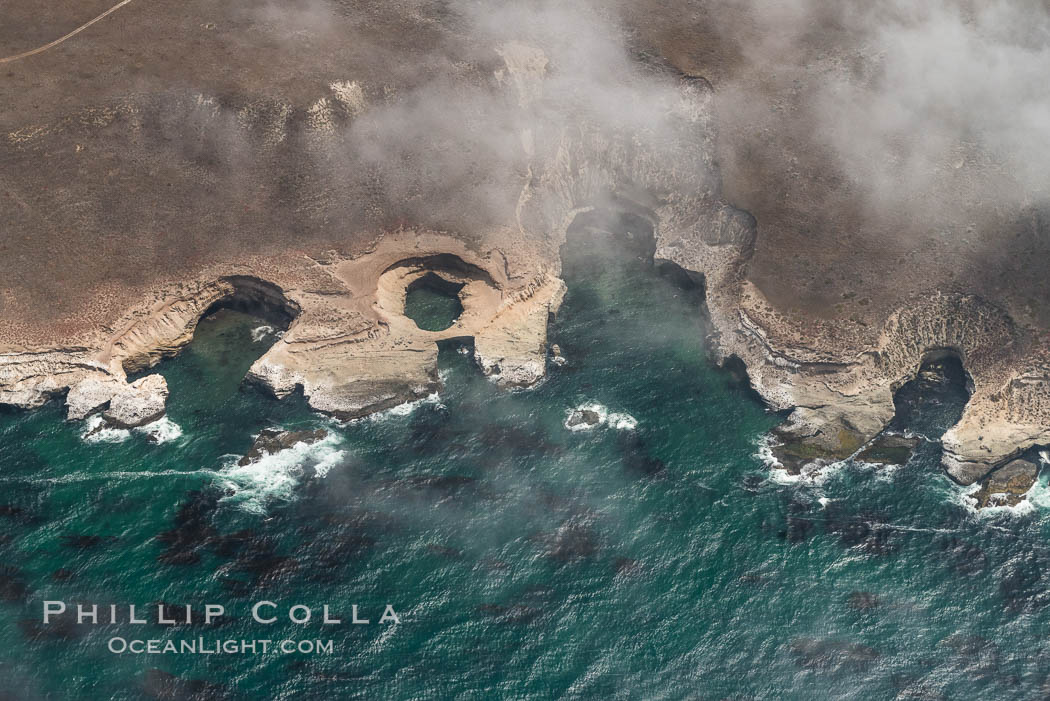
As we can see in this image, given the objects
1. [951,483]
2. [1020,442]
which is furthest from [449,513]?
[1020,442]

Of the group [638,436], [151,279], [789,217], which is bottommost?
[638,436]

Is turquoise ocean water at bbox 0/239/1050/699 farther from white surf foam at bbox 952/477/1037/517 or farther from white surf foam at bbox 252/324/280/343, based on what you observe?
white surf foam at bbox 252/324/280/343

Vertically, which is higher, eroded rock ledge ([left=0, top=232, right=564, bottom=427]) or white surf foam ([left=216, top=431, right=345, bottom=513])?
eroded rock ledge ([left=0, top=232, right=564, bottom=427])

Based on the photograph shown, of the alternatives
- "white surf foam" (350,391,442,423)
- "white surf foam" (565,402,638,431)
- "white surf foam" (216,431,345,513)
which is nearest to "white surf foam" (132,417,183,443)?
"white surf foam" (216,431,345,513)

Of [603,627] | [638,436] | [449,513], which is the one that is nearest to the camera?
[603,627]

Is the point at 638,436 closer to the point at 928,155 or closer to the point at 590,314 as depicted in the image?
the point at 590,314

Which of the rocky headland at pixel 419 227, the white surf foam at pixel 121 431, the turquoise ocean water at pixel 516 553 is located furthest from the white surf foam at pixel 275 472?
the white surf foam at pixel 121 431
